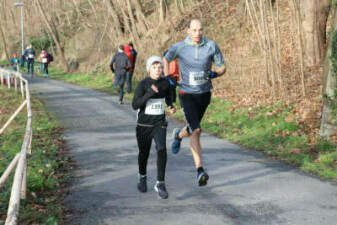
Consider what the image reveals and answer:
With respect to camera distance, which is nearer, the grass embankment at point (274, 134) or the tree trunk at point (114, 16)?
the grass embankment at point (274, 134)

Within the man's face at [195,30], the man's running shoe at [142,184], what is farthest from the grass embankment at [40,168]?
the man's face at [195,30]

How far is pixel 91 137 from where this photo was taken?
1054 cm

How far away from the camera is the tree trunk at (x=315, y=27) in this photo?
14.4 m

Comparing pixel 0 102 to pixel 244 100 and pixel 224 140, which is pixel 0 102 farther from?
pixel 224 140

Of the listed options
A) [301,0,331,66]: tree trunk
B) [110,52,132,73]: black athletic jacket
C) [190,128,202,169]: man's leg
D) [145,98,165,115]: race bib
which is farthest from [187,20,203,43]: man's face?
[110,52,132,73]: black athletic jacket

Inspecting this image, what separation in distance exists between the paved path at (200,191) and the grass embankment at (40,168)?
0.82 ft

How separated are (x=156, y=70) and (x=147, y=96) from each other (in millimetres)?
338

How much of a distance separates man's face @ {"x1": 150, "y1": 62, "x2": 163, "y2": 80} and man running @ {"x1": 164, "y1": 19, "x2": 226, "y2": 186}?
266mm

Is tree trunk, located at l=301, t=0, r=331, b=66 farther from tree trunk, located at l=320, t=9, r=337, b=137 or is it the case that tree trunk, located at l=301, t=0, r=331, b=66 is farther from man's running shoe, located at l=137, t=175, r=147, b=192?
man's running shoe, located at l=137, t=175, r=147, b=192

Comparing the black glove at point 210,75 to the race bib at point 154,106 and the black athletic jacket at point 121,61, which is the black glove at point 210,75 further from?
the black athletic jacket at point 121,61

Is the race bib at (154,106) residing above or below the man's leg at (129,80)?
above

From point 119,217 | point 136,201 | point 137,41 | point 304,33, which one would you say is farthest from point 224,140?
point 137,41

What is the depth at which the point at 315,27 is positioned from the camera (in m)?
14.6

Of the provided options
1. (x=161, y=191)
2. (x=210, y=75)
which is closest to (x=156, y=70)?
(x=210, y=75)
